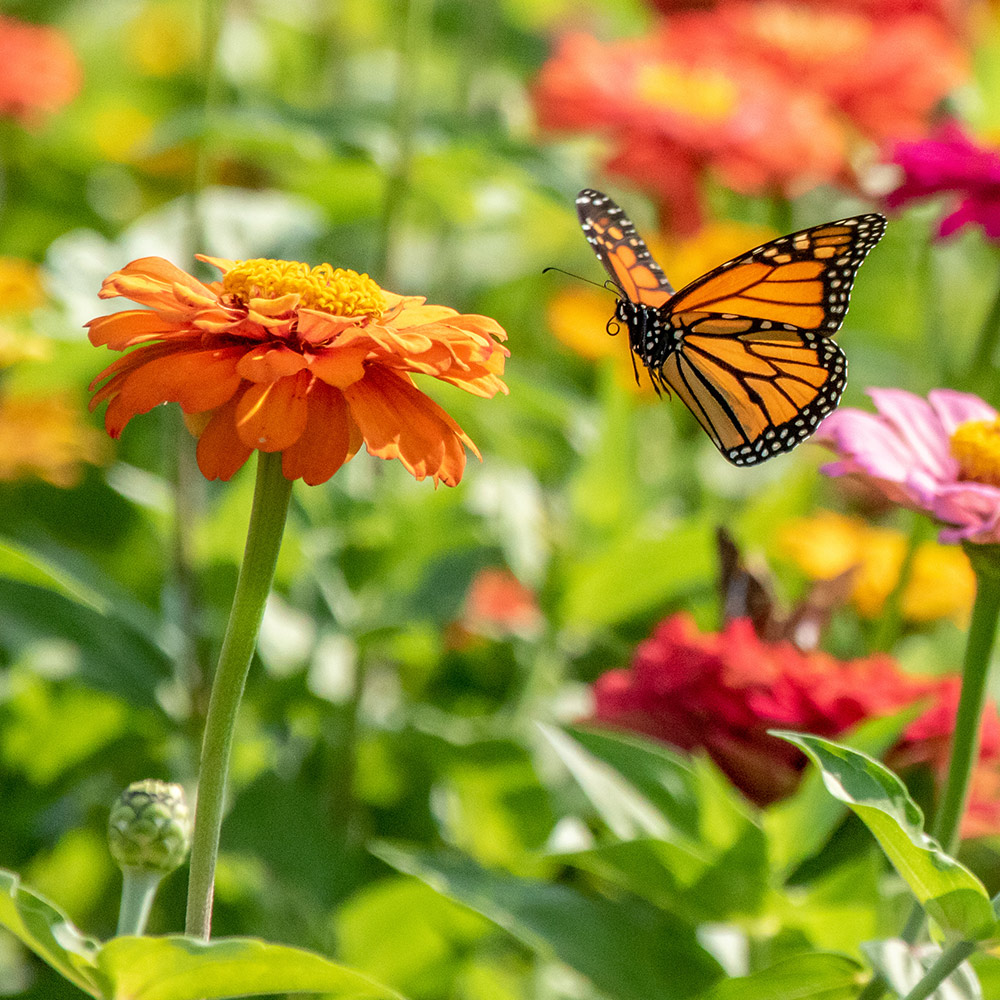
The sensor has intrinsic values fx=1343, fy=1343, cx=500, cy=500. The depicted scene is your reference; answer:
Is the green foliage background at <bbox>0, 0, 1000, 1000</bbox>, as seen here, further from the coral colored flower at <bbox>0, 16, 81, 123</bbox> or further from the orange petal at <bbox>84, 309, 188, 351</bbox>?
the coral colored flower at <bbox>0, 16, 81, 123</bbox>

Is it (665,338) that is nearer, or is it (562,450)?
(665,338)

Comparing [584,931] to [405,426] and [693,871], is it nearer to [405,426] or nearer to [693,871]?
[693,871]

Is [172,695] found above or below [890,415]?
below

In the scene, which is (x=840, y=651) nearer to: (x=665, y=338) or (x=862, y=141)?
(x=665, y=338)

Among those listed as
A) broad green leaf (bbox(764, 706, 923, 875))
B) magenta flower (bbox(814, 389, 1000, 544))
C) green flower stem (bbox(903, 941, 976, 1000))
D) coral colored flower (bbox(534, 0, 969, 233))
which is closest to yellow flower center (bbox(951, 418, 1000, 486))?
magenta flower (bbox(814, 389, 1000, 544))

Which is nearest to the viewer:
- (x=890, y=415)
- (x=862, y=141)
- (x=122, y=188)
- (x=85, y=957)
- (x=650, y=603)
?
(x=85, y=957)

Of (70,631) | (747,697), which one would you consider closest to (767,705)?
(747,697)

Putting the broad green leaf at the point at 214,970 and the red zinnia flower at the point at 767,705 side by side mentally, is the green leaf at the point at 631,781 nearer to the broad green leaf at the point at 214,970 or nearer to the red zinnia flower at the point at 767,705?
the red zinnia flower at the point at 767,705

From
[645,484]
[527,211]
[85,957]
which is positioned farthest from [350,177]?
[85,957]
